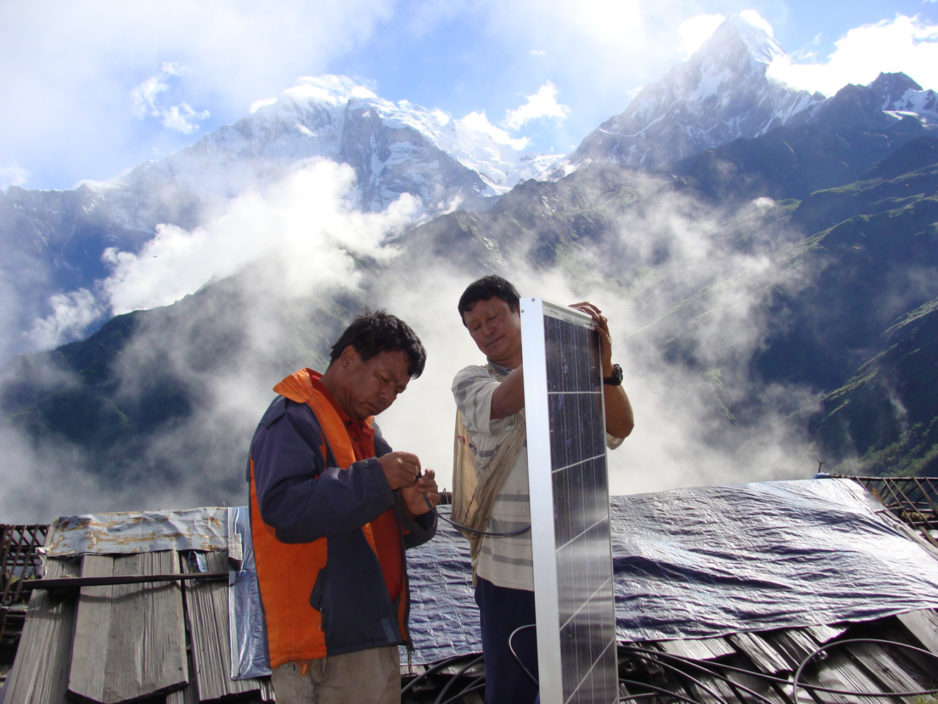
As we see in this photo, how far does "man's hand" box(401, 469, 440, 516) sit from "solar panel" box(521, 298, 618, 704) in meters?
0.63

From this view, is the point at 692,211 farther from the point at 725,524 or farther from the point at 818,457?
the point at 725,524

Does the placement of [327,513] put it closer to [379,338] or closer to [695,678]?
[379,338]

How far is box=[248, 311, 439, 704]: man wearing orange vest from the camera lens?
2.02 metres

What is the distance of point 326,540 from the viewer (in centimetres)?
220

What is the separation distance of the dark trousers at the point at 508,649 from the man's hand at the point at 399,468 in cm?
110

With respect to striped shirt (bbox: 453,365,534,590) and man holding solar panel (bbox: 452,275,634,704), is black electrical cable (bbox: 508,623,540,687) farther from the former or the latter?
striped shirt (bbox: 453,365,534,590)

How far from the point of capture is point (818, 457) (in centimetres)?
8150

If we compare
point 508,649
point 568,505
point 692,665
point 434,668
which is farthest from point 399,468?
point 692,665

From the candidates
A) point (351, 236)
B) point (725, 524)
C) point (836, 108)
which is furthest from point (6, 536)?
point (836, 108)

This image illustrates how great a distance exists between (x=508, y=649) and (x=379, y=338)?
1.64 m

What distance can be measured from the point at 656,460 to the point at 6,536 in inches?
3715

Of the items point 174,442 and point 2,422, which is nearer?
point 174,442

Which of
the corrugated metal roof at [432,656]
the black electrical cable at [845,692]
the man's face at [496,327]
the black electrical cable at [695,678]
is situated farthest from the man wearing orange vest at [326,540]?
the black electrical cable at [845,692]

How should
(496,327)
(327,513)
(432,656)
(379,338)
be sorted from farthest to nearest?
(432,656) < (496,327) < (379,338) < (327,513)
